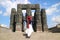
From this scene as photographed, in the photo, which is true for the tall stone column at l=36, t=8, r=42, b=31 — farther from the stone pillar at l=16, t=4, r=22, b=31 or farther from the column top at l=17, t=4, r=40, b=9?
the stone pillar at l=16, t=4, r=22, b=31

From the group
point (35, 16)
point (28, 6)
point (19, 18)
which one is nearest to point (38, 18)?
point (35, 16)

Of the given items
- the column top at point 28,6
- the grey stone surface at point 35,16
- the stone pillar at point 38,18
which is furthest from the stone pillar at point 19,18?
the stone pillar at point 38,18

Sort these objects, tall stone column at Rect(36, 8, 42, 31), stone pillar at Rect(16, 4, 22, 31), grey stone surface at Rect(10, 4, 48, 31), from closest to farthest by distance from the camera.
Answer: stone pillar at Rect(16, 4, 22, 31) < tall stone column at Rect(36, 8, 42, 31) < grey stone surface at Rect(10, 4, 48, 31)

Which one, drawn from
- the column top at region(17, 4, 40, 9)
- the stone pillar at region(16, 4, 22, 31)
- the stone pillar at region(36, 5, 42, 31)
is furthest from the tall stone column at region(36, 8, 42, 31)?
the stone pillar at region(16, 4, 22, 31)

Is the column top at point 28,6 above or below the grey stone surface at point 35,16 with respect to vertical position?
above

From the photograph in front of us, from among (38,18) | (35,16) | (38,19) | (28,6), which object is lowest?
(38,19)

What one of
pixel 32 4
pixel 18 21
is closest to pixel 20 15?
pixel 18 21

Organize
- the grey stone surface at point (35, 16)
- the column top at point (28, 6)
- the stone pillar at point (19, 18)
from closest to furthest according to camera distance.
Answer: the stone pillar at point (19, 18), the grey stone surface at point (35, 16), the column top at point (28, 6)

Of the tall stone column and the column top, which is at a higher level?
the column top

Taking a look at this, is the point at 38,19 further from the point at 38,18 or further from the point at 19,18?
the point at 19,18

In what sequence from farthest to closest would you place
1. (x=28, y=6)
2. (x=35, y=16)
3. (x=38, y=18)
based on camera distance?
(x=35, y=16), (x=28, y=6), (x=38, y=18)

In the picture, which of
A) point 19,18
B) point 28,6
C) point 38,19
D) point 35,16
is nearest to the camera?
point 19,18

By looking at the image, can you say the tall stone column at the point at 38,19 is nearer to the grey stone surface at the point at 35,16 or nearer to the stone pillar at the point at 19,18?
the grey stone surface at the point at 35,16

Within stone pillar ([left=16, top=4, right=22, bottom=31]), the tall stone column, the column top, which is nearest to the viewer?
stone pillar ([left=16, top=4, right=22, bottom=31])
